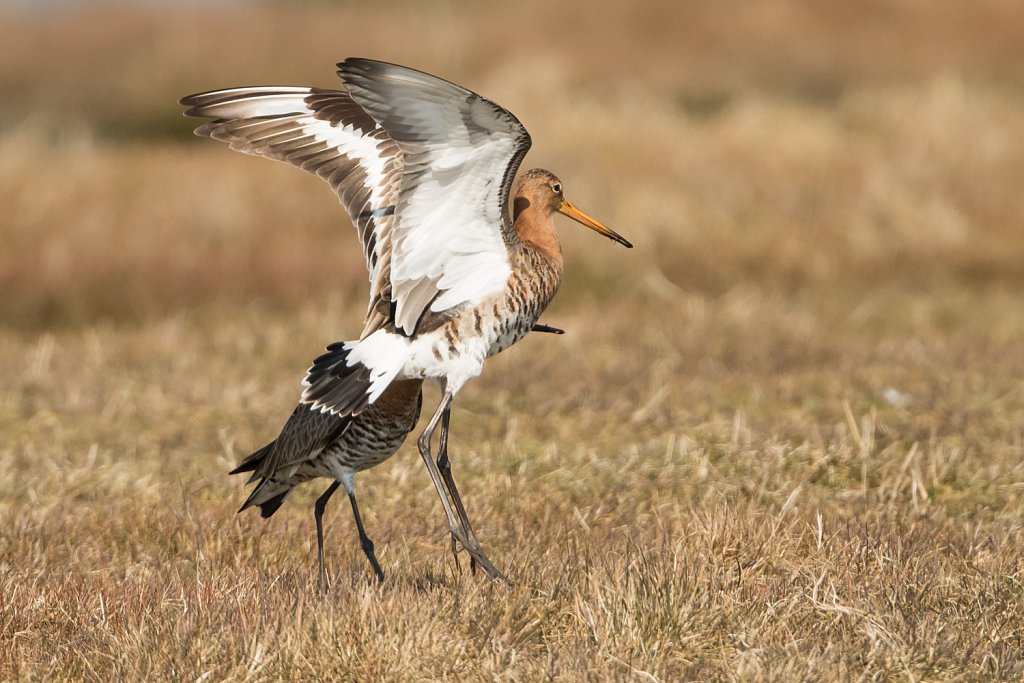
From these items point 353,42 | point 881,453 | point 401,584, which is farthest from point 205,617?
point 353,42

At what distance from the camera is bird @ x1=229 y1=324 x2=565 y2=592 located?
468 cm

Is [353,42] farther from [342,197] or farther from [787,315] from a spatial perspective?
[342,197]

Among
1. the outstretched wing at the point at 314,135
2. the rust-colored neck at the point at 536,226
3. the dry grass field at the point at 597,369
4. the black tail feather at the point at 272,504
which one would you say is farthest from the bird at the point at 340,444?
the outstretched wing at the point at 314,135

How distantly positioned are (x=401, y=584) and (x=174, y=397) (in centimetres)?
352

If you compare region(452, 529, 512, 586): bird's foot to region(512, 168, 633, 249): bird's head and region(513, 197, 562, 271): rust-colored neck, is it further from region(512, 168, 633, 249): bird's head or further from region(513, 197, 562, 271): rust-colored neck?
region(512, 168, 633, 249): bird's head

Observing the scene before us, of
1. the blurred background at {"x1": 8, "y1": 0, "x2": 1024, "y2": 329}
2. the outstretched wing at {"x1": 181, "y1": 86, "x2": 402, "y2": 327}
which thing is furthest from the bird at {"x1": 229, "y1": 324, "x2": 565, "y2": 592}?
the blurred background at {"x1": 8, "y1": 0, "x2": 1024, "y2": 329}

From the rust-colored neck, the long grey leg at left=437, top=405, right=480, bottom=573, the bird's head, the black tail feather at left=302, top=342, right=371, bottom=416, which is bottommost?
the long grey leg at left=437, top=405, right=480, bottom=573

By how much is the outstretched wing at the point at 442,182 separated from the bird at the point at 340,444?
11.8 inches

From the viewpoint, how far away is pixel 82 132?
51.5 ft

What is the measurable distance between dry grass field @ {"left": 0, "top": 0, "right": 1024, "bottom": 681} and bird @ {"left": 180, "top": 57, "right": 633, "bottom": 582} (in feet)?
2.12

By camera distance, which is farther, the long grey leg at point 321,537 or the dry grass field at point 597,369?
the long grey leg at point 321,537

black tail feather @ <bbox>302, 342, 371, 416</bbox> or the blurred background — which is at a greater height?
black tail feather @ <bbox>302, 342, 371, 416</bbox>

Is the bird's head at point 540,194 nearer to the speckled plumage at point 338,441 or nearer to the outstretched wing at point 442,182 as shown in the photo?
the outstretched wing at point 442,182

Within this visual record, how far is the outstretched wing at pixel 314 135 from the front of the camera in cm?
525
